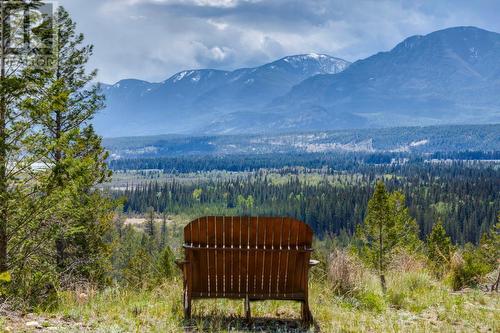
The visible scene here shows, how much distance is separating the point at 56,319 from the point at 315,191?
17433cm

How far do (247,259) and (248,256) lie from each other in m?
0.05

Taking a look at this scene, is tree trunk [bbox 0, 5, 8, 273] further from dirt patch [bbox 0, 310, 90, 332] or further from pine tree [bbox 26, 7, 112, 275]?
pine tree [bbox 26, 7, 112, 275]

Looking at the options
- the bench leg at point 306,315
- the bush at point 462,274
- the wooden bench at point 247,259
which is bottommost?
the bush at point 462,274

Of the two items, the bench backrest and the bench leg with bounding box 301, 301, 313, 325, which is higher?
the bench backrest

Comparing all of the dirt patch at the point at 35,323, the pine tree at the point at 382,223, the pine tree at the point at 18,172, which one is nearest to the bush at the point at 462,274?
the dirt patch at the point at 35,323

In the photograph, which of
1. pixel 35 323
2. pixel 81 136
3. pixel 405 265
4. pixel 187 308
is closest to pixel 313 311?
pixel 187 308

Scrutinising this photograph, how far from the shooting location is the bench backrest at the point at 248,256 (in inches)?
269

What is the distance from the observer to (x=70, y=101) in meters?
23.4

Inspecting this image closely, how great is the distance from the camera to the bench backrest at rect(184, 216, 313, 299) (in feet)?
22.4

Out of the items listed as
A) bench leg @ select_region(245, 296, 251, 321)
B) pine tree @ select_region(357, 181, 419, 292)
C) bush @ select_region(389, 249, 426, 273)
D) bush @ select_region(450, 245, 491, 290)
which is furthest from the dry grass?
pine tree @ select_region(357, 181, 419, 292)

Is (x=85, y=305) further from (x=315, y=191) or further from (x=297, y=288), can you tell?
(x=315, y=191)

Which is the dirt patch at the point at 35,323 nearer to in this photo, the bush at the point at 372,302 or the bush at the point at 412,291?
the bush at the point at 372,302

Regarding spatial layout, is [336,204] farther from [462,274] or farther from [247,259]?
[247,259]

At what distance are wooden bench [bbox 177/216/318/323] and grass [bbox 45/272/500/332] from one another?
1.18ft
